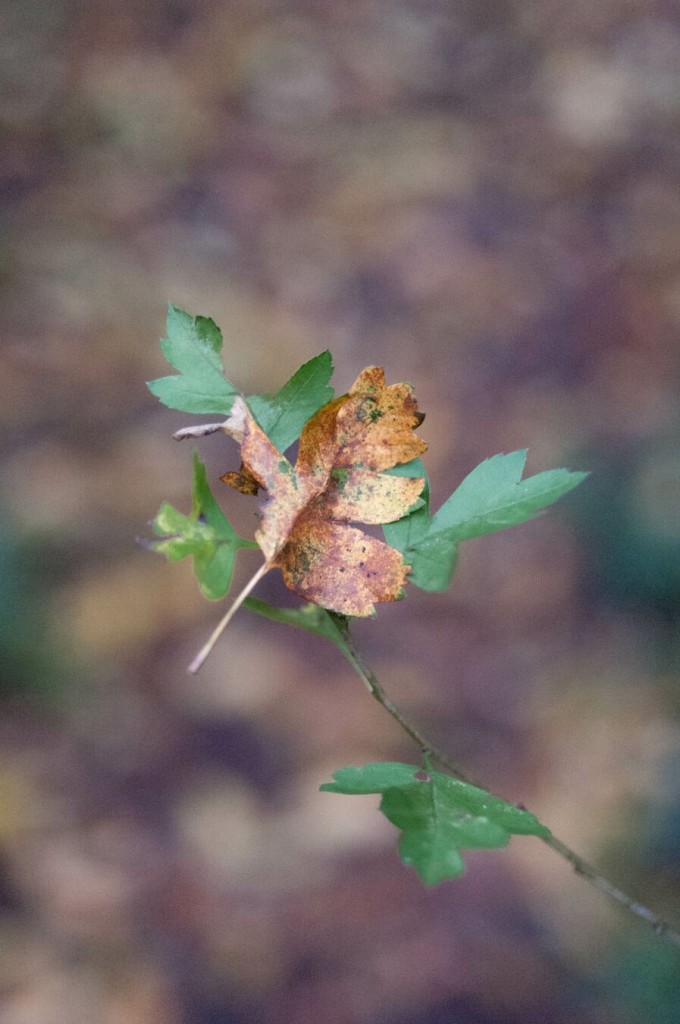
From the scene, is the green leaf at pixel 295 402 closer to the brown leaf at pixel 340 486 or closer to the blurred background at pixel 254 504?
the brown leaf at pixel 340 486

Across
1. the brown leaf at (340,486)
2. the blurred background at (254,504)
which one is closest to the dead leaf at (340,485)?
the brown leaf at (340,486)

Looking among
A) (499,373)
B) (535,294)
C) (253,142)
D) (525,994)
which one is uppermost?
(253,142)

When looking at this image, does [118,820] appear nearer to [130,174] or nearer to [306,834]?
[306,834]

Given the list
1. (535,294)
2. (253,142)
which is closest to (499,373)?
(535,294)

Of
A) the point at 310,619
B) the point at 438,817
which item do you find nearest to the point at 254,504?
the point at 310,619

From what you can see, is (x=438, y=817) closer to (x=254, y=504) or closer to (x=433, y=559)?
(x=433, y=559)

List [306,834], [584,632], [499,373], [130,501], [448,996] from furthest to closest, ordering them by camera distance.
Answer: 1. [499,373]
2. [130,501]
3. [584,632]
4. [306,834]
5. [448,996]

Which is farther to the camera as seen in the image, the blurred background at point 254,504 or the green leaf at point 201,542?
the blurred background at point 254,504
